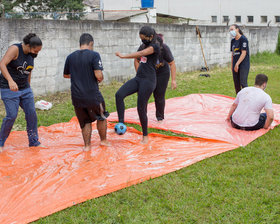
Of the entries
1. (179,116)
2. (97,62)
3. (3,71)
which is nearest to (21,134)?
(3,71)

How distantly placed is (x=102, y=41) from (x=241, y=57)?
177 inches

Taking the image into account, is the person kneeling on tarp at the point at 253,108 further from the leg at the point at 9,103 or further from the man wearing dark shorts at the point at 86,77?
the leg at the point at 9,103

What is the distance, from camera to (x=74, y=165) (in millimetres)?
4418

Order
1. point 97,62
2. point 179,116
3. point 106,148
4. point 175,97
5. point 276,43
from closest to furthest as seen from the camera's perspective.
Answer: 1. point 97,62
2. point 106,148
3. point 179,116
4. point 175,97
5. point 276,43

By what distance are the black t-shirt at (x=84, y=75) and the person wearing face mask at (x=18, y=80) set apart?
1.87ft

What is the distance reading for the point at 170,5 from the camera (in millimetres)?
37781

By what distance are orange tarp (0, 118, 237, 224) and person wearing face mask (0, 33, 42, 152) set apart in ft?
1.24

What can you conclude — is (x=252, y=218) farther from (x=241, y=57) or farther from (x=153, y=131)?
(x=241, y=57)

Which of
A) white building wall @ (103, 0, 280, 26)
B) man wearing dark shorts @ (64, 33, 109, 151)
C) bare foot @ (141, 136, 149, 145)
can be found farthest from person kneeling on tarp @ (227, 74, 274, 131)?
white building wall @ (103, 0, 280, 26)

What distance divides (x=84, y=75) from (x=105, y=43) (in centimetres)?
589

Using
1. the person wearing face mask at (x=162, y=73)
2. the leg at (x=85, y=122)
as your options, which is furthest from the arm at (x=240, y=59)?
the leg at (x=85, y=122)

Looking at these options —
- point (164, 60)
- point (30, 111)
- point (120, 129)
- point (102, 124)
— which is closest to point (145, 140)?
point (120, 129)

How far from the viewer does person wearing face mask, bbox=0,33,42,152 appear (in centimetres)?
444

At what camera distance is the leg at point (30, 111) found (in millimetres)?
4895
